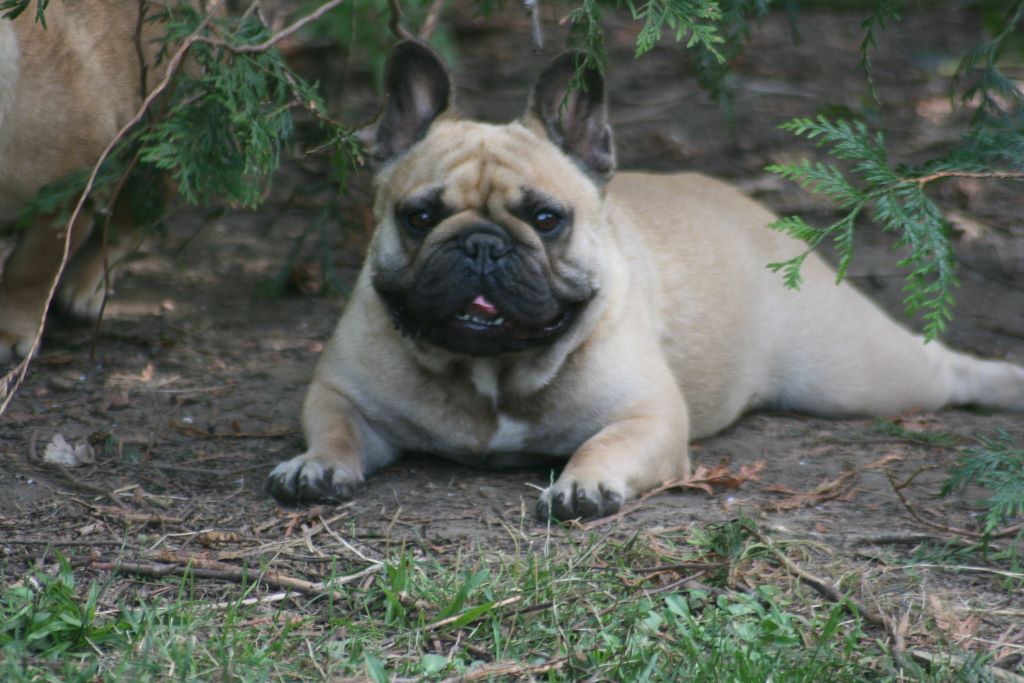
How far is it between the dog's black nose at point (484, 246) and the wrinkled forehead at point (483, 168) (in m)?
0.15

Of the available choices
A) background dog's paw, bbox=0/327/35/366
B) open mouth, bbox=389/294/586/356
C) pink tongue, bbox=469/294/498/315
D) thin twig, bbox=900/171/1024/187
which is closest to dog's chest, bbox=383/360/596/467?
open mouth, bbox=389/294/586/356

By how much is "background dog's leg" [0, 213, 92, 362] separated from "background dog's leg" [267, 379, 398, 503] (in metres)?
1.67

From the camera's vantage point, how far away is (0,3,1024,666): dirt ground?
3734 millimetres

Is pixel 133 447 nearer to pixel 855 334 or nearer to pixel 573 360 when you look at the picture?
pixel 573 360

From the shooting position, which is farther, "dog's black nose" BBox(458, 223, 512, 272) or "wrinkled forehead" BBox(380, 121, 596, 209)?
"wrinkled forehead" BBox(380, 121, 596, 209)

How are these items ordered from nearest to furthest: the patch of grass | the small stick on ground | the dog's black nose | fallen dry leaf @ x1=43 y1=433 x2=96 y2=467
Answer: the patch of grass < the small stick on ground < the dog's black nose < fallen dry leaf @ x1=43 y1=433 x2=96 y2=467

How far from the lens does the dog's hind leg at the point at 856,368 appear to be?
534 centimetres

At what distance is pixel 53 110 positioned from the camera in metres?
5.25

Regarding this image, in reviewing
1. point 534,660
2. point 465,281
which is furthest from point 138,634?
point 465,281

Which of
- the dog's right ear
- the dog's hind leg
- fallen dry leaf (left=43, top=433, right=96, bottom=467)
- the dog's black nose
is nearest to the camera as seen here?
the dog's black nose

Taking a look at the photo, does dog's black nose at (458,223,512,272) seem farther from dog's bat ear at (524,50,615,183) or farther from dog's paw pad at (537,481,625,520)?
dog's paw pad at (537,481,625,520)

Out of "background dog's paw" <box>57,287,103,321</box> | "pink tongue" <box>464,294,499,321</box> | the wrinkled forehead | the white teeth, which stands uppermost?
the wrinkled forehead

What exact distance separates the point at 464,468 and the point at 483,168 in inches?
41.8

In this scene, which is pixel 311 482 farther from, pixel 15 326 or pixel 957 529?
pixel 15 326
